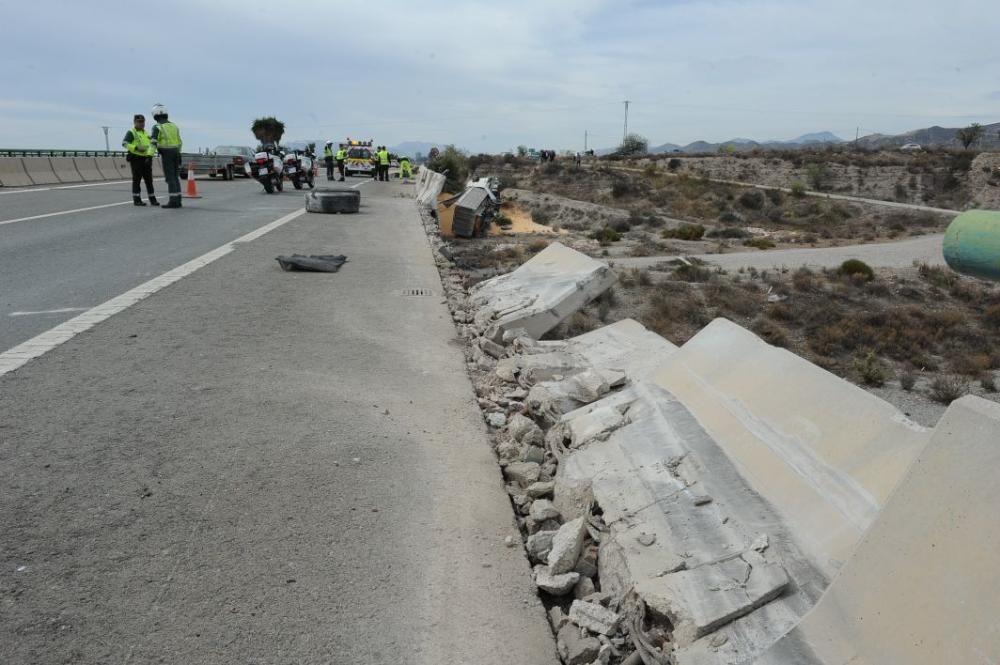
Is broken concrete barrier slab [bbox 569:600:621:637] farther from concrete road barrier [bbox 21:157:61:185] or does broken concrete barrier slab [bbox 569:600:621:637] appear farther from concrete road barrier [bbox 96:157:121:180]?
concrete road barrier [bbox 96:157:121:180]

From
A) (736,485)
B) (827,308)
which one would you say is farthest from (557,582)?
(827,308)

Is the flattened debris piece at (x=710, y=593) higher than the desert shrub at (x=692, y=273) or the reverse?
higher

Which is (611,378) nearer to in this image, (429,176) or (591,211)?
(429,176)

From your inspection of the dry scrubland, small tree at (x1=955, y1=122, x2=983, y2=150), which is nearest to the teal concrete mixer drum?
the dry scrubland

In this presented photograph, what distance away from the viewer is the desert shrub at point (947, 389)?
25.8ft

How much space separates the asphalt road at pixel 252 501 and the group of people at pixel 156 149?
35.9ft

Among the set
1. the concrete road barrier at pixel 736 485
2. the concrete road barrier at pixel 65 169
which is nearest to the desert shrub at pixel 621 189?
the concrete road barrier at pixel 65 169

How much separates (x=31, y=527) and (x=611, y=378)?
3372 mm

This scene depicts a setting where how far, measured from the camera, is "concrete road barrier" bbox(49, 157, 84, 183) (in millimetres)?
26695

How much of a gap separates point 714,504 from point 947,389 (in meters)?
5.89

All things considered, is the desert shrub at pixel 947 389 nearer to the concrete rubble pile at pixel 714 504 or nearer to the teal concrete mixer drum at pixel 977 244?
the concrete rubble pile at pixel 714 504

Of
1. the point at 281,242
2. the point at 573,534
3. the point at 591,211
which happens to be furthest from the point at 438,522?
the point at 591,211

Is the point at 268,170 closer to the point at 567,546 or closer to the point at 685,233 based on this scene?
the point at 685,233

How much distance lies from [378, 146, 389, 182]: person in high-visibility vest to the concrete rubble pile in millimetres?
42520
